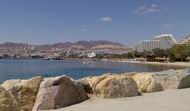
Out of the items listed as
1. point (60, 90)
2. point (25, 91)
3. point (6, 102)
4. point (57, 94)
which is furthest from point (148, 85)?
point (6, 102)

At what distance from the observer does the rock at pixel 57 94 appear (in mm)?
9469

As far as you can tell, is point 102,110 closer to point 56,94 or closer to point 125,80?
point 56,94

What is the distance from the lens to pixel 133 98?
10.6m

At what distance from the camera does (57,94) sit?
31.7 ft

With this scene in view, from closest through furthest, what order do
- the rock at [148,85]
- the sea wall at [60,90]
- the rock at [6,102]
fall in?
the rock at [6,102], the sea wall at [60,90], the rock at [148,85]

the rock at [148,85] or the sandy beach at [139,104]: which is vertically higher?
the rock at [148,85]

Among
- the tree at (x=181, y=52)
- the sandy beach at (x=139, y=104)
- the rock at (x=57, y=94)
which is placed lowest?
the sandy beach at (x=139, y=104)

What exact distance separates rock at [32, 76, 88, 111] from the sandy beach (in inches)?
12.1

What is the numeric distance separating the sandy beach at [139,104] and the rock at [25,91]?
1261mm

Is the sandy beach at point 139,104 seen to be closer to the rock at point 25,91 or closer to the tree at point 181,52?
the rock at point 25,91

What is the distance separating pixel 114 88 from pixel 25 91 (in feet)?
7.67

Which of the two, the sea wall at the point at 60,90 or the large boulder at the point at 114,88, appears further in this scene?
the large boulder at the point at 114,88

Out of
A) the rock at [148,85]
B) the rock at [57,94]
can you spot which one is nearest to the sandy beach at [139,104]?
the rock at [57,94]

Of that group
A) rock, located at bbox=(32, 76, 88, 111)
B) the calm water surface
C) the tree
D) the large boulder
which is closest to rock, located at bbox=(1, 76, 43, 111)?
rock, located at bbox=(32, 76, 88, 111)
